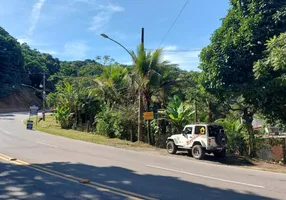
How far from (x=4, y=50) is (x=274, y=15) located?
69538 millimetres

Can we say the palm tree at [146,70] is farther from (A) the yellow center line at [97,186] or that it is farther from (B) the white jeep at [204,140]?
(A) the yellow center line at [97,186]

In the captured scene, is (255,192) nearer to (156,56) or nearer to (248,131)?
(248,131)

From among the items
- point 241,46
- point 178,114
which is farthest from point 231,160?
point 241,46

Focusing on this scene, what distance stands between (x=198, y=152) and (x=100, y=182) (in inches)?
311

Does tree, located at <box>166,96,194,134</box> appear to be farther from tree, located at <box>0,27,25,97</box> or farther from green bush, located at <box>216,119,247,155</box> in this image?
tree, located at <box>0,27,25,97</box>

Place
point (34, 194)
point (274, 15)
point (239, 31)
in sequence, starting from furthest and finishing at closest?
point (239, 31)
point (274, 15)
point (34, 194)

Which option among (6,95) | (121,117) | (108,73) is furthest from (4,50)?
(121,117)

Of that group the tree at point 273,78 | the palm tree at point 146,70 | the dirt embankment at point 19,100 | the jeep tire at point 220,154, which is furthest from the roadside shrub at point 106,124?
the dirt embankment at point 19,100

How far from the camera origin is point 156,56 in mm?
20016

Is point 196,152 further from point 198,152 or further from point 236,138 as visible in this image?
point 236,138

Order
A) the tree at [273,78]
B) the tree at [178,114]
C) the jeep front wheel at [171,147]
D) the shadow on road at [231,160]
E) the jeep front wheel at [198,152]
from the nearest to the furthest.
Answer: the tree at [273,78], the shadow on road at [231,160], the jeep front wheel at [198,152], the jeep front wheel at [171,147], the tree at [178,114]

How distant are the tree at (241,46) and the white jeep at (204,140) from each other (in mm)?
1901

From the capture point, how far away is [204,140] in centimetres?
1459

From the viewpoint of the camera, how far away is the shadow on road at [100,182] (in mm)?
6789
